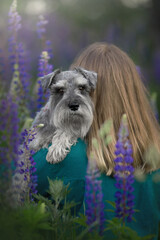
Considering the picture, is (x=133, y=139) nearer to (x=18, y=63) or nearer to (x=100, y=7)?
(x=18, y=63)

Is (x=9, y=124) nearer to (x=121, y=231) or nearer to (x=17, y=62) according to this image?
(x=17, y=62)

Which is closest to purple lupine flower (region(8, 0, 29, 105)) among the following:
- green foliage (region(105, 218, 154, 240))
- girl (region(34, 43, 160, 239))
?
girl (region(34, 43, 160, 239))

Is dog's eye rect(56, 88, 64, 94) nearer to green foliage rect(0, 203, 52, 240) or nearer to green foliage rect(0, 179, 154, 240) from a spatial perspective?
green foliage rect(0, 179, 154, 240)

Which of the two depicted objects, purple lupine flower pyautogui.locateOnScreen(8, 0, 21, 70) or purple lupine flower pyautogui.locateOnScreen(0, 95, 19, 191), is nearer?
purple lupine flower pyautogui.locateOnScreen(0, 95, 19, 191)

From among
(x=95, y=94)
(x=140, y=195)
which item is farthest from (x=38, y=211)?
(x=95, y=94)

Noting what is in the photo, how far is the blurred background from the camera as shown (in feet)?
32.8

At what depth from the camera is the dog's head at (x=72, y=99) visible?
3.21m

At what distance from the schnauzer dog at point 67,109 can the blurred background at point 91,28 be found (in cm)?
479

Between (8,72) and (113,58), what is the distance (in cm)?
204

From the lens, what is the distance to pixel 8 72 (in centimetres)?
495

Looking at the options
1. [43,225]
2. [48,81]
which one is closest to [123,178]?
[43,225]

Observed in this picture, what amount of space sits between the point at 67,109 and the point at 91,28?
1239 centimetres

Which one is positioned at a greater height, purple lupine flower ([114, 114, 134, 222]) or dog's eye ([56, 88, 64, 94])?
dog's eye ([56, 88, 64, 94])

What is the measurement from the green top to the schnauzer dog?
97 mm
